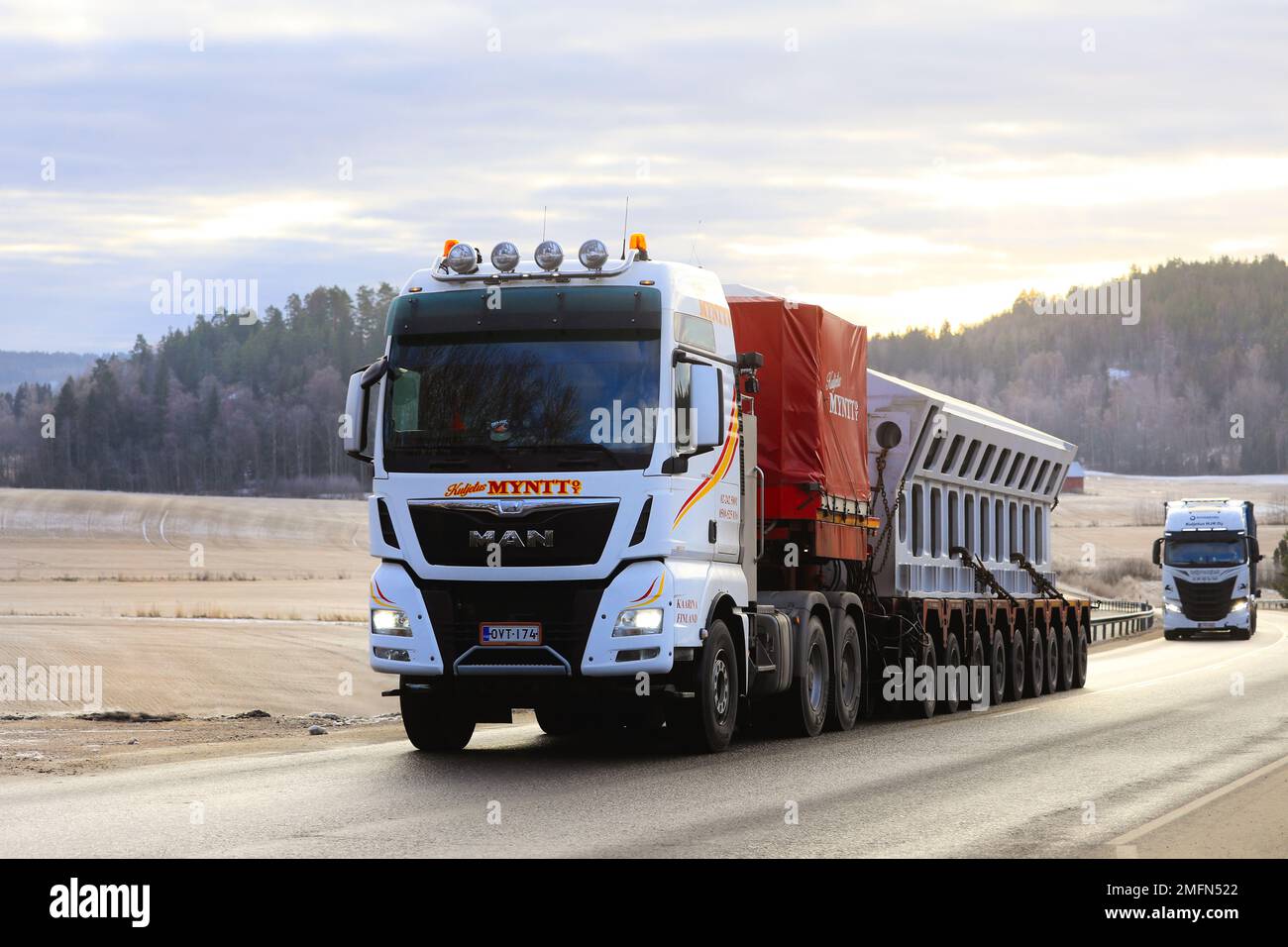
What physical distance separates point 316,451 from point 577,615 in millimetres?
167115

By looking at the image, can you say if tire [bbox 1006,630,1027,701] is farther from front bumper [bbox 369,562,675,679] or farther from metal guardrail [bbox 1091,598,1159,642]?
metal guardrail [bbox 1091,598,1159,642]

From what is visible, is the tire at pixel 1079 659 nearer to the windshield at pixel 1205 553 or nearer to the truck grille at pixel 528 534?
the truck grille at pixel 528 534

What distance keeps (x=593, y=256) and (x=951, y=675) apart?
9.70m

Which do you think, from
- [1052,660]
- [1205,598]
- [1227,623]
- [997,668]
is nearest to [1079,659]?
[1052,660]

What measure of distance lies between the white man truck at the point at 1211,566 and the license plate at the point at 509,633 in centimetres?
4072

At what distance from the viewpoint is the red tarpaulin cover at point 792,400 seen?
16.9m

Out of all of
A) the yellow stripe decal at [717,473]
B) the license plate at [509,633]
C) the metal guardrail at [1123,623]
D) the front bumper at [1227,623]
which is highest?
the yellow stripe decal at [717,473]

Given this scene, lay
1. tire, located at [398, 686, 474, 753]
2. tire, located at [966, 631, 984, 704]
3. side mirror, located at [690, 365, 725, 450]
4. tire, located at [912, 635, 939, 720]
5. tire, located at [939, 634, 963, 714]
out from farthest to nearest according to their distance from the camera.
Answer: tire, located at [966, 631, 984, 704], tire, located at [939, 634, 963, 714], tire, located at [912, 635, 939, 720], tire, located at [398, 686, 474, 753], side mirror, located at [690, 365, 725, 450]

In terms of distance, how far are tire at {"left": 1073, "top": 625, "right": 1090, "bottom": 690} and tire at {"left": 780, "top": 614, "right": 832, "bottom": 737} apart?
12.2 m

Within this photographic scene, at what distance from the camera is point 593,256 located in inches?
554

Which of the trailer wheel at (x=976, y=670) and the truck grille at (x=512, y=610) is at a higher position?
the truck grille at (x=512, y=610)

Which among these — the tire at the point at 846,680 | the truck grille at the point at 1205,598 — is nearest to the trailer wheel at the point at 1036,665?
the tire at the point at 846,680

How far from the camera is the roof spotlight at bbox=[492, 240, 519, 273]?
14.1m

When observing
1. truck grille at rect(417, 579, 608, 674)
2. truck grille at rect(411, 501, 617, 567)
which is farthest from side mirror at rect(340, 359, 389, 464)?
truck grille at rect(417, 579, 608, 674)
